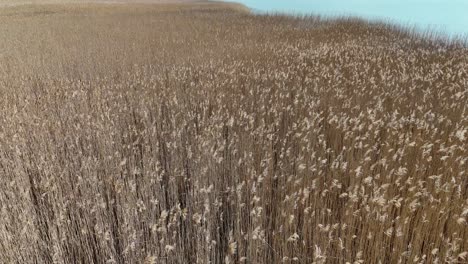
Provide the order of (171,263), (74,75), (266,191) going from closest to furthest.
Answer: (171,263), (266,191), (74,75)

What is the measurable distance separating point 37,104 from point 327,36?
306 inches

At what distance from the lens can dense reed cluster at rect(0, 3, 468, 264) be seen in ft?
6.40

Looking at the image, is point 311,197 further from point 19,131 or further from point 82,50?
point 82,50

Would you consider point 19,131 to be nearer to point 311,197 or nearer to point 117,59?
point 311,197

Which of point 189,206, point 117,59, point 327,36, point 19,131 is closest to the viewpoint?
point 189,206

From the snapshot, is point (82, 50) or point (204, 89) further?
point (82, 50)

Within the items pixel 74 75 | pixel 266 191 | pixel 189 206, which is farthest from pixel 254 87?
pixel 74 75

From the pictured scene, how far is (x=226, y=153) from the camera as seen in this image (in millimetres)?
2998

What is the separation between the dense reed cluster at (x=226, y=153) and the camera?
195 cm

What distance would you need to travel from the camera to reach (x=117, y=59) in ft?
21.7

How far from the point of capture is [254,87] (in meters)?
4.54

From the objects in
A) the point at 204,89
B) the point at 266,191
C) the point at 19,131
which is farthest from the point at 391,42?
the point at 19,131

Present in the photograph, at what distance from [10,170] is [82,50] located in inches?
200

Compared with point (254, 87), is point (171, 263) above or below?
below
